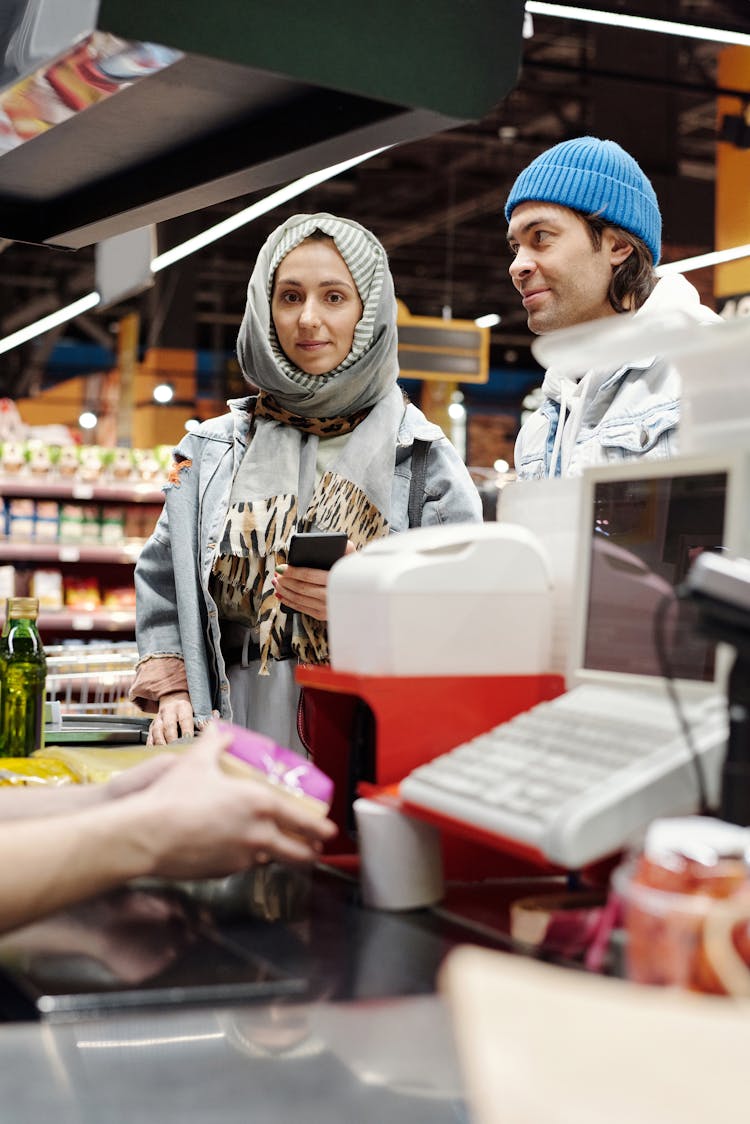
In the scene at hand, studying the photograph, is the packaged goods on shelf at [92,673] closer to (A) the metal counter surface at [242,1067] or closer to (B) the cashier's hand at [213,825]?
(B) the cashier's hand at [213,825]

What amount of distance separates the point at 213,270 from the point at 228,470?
20110 millimetres

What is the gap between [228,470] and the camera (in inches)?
108

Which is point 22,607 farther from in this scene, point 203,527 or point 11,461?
point 11,461

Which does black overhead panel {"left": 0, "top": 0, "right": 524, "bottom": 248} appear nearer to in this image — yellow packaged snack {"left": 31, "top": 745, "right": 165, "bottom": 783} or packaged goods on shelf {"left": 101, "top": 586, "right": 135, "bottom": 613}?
yellow packaged snack {"left": 31, "top": 745, "right": 165, "bottom": 783}

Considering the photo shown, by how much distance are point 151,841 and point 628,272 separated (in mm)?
2209

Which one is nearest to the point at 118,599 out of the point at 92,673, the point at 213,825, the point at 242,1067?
the point at 92,673

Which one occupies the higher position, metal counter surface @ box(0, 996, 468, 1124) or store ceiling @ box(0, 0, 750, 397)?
store ceiling @ box(0, 0, 750, 397)

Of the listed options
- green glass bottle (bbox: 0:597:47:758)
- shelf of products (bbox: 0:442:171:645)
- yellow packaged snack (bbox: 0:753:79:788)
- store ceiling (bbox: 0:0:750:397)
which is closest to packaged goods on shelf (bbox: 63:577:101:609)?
shelf of products (bbox: 0:442:171:645)

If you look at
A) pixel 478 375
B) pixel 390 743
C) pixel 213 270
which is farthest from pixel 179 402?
pixel 390 743

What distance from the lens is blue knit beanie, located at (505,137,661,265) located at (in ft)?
9.75

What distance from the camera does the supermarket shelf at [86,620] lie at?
316 inches

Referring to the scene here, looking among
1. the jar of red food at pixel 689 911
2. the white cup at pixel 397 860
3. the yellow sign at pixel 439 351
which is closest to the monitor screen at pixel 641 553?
the white cup at pixel 397 860

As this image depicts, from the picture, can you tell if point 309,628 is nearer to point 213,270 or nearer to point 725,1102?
point 725,1102

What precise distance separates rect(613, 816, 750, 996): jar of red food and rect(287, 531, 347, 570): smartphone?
1.15 m
